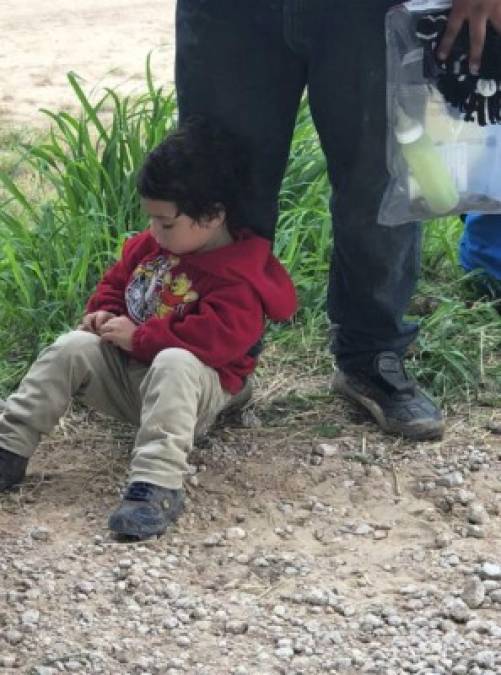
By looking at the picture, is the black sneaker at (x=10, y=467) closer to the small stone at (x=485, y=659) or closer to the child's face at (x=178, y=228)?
the child's face at (x=178, y=228)

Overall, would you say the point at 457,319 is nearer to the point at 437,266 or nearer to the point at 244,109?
the point at 437,266

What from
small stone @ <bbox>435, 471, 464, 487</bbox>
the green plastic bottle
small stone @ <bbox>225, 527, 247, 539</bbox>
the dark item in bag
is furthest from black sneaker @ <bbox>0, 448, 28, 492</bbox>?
the dark item in bag

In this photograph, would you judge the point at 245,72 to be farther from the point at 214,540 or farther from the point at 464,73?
the point at 214,540

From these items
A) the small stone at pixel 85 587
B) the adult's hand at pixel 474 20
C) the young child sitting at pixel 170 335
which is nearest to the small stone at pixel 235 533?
the young child sitting at pixel 170 335

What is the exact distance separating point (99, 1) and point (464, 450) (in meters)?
6.22

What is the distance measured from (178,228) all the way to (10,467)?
0.70 meters

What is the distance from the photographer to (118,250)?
398 centimetres

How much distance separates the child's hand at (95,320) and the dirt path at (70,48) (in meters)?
3.24

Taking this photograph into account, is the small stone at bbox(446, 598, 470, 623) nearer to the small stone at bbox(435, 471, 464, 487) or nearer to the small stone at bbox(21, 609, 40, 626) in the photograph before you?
the small stone at bbox(435, 471, 464, 487)

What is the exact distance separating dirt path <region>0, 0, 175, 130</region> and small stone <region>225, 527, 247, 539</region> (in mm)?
3704

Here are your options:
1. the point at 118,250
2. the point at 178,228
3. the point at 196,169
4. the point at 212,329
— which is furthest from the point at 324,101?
the point at 118,250

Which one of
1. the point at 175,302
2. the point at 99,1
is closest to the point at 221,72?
the point at 175,302

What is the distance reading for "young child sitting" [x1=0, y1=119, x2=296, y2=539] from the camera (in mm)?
3031

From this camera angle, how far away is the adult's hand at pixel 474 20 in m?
2.75
